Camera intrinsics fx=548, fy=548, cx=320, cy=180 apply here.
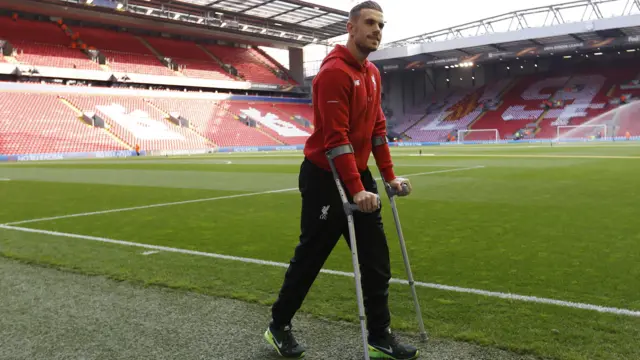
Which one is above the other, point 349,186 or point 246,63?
point 246,63

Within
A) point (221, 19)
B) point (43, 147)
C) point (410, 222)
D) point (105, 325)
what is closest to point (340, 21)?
point (221, 19)

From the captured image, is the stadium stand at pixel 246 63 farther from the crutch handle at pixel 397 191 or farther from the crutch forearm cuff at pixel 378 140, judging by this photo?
the crutch handle at pixel 397 191

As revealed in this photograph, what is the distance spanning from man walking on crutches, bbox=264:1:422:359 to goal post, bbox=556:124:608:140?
51.6 meters

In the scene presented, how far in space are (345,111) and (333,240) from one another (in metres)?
0.83

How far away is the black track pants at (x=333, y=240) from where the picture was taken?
3.29 metres

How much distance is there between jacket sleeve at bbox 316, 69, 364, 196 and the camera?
3.04m

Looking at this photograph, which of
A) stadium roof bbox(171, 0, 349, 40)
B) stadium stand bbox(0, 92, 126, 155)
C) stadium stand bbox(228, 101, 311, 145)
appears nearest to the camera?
stadium stand bbox(0, 92, 126, 155)

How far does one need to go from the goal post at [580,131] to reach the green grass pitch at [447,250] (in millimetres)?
41192

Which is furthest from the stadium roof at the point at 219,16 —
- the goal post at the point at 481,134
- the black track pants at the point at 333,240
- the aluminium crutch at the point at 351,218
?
the aluminium crutch at the point at 351,218

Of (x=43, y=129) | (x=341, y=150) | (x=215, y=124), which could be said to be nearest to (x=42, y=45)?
(x=43, y=129)

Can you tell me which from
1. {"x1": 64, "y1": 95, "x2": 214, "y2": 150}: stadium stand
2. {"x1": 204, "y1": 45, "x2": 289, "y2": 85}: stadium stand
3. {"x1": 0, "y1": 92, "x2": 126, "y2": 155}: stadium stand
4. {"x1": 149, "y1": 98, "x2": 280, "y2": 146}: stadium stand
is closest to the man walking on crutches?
{"x1": 0, "y1": 92, "x2": 126, "y2": 155}: stadium stand

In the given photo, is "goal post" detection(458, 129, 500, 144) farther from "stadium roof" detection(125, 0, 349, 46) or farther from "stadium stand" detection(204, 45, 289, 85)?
"stadium stand" detection(204, 45, 289, 85)

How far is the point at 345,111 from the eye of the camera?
3.07 meters

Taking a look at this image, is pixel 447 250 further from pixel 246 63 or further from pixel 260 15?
pixel 246 63
